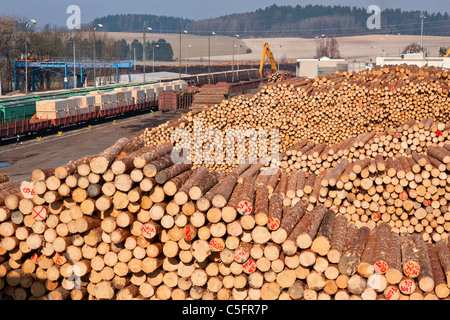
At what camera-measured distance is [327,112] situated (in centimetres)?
2109

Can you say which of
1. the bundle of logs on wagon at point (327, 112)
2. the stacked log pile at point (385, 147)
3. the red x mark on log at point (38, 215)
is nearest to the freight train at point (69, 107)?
the bundle of logs on wagon at point (327, 112)

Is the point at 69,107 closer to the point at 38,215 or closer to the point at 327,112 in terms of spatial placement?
the point at 327,112

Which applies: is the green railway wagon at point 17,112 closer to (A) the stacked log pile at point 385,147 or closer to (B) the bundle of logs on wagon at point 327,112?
(B) the bundle of logs on wagon at point 327,112

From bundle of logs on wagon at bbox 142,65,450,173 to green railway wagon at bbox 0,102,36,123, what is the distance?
17.5m

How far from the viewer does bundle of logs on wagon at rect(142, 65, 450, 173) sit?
20.9 meters

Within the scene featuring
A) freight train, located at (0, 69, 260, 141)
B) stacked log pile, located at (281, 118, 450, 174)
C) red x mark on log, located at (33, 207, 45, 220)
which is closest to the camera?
red x mark on log, located at (33, 207, 45, 220)

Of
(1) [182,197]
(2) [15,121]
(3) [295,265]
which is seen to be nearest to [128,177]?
(1) [182,197]

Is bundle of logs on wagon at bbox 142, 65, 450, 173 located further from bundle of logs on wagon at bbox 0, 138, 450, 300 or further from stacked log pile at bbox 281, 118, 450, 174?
bundle of logs on wagon at bbox 0, 138, 450, 300

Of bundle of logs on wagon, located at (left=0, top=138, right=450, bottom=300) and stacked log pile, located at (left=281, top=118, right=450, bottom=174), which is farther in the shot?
stacked log pile, located at (left=281, top=118, right=450, bottom=174)

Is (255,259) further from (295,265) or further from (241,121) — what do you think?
(241,121)

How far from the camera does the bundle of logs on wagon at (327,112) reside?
20.9m

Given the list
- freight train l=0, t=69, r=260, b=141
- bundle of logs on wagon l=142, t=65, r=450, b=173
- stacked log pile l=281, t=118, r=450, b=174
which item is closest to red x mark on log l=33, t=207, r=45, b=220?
stacked log pile l=281, t=118, r=450, b=174

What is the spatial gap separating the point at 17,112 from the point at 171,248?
97.9ft

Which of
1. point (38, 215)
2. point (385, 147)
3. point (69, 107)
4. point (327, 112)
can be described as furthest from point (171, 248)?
point (69, 107)
